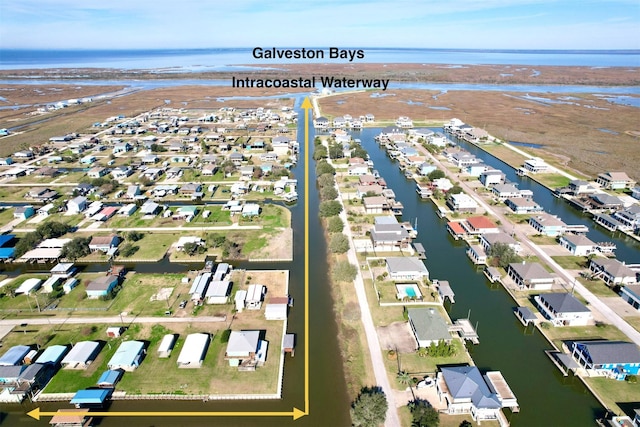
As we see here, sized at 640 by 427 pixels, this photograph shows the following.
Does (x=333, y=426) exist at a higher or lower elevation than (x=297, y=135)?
lower

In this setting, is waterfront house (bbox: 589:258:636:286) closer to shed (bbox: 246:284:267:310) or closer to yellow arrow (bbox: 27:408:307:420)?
yellow arrow (bbox: 27:408:307:420)

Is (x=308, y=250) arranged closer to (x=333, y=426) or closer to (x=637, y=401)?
(x=333, y=426)

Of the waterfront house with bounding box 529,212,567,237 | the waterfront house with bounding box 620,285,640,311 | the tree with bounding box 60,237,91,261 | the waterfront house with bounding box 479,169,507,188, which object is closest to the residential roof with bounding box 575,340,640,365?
the waterfront house with bounding box 620,285,640,311

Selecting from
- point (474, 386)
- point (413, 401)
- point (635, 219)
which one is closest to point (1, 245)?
point (413, 401)

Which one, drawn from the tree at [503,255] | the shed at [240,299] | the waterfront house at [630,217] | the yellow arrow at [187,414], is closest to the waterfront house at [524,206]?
the waterfront house at [630,217]

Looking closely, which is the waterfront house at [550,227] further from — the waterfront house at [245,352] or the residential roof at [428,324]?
the waterfront house at [245,352]

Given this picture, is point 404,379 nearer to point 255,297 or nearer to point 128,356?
point 255,297
